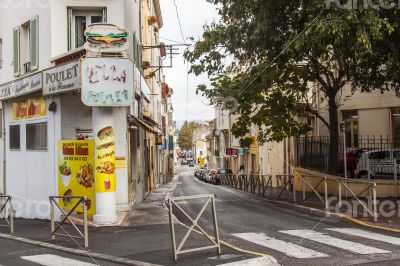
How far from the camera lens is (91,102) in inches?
500

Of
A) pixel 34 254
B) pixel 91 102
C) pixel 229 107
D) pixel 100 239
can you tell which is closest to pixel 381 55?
pixel 229 107

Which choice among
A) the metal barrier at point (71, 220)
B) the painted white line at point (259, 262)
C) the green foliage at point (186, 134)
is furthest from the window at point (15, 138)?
the green foliage at point (186, 134)

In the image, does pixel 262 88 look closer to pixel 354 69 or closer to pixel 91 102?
pixel 354 69

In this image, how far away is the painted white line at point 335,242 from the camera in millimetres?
9070

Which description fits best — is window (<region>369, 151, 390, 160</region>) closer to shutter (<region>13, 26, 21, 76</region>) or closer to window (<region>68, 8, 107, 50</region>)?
window (<region>68, 8, 107, 50</region>)

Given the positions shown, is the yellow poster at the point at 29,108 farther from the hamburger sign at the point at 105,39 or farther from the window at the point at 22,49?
the hamburger sign at the point at 105,39

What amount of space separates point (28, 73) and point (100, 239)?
7.99m

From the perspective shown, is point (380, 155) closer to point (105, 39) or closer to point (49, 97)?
point (105, 39)

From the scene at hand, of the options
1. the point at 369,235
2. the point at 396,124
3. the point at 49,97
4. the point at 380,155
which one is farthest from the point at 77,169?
the point at 396,124

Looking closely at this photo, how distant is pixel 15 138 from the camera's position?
706 inches

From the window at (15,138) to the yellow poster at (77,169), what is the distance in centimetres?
473

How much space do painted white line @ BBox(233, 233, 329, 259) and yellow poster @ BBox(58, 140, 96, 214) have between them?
4.10 m

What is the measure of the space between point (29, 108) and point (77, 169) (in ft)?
14.7

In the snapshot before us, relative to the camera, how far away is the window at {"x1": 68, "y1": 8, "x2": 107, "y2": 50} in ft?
50.3
